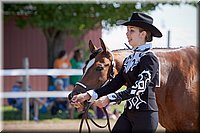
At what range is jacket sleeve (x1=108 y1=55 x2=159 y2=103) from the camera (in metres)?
4.59

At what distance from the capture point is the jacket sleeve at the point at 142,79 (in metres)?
4.59

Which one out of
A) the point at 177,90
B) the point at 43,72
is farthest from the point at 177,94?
the point at 43,72

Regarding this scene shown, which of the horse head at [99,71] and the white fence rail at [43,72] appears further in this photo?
the white fence rail at [43,72]

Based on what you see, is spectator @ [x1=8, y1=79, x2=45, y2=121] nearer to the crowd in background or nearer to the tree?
the crowd in background

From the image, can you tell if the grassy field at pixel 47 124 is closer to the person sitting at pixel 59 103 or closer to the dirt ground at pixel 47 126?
the dirt ground at pixel 47 126

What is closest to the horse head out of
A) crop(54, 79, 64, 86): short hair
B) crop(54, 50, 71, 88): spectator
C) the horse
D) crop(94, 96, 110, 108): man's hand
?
the horse

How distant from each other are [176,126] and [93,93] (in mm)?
1512

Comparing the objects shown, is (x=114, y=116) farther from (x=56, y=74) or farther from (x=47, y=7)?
(x=47, y=7)

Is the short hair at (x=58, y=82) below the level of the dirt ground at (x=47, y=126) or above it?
above

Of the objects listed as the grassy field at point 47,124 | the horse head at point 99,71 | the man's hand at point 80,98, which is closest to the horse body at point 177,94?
the horse head at point 99,71

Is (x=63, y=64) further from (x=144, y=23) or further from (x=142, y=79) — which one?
(x=142, y=79)

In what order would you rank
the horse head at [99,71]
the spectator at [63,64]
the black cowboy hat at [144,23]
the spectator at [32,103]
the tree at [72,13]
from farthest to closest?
1. the tree at [72,13]
2. the spectator at [63,64]
3. the spectator at [32,103]
4. the horse head at [99,71]
5. the black cowboy hat at [144,23]

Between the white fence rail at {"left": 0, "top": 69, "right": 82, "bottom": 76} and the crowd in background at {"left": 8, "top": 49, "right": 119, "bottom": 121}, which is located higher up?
the white fence rail at {"left": 0, "top": 69, "right": 82, "bottom": 76}

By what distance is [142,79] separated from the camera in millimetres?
4574
